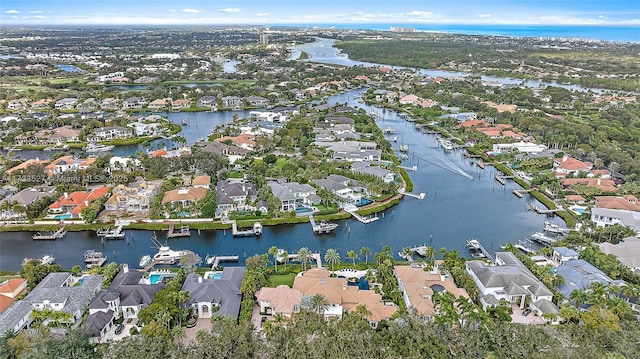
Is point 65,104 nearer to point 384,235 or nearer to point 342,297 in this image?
point 384,235

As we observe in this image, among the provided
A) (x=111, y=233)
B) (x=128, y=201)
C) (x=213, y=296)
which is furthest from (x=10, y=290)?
(x=128, y=201)

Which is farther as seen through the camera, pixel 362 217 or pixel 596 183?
pixel 596 183

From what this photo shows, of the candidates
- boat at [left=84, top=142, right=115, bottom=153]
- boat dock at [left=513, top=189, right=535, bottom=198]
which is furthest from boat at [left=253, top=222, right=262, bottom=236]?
boat at [left=84, top=142, right=115, bottom=153]

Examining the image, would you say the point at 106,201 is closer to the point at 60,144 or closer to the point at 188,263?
the point at 188,263

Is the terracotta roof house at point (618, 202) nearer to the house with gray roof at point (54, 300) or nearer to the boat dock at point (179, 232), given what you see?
the boat dock at point (179, 232)

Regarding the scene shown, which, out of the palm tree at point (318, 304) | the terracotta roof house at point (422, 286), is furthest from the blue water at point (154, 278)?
the terracotta roof house at point (422, 286)

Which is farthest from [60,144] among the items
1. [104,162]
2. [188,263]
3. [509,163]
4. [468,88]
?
[468,88]
